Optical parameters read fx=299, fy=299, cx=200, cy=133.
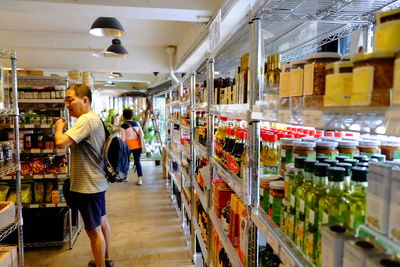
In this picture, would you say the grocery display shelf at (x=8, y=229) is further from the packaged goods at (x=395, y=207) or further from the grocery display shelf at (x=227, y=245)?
the packaged goods at (x=395, y=207)

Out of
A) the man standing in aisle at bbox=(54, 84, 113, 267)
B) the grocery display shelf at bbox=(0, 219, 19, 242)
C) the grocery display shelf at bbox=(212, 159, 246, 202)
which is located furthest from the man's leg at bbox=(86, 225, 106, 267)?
the grocery display shelf at bbox=(212, 159, 246, 202)

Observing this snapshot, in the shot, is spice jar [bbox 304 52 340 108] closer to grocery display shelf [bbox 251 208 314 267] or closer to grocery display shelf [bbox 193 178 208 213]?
grocery display shelf [bbox 251 208 314 267]

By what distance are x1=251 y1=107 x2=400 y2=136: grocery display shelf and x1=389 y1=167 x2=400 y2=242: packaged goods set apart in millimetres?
141

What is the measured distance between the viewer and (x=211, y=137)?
2496 millimetres

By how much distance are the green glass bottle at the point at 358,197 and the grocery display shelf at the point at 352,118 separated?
0.19 meters

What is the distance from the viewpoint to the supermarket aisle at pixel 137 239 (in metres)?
3.28

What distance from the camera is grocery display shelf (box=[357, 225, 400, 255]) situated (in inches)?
27.1

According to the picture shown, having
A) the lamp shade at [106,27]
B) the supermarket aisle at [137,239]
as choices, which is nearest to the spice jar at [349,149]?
the supermarket aisle at [137,239]

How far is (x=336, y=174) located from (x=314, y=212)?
0.53 ft

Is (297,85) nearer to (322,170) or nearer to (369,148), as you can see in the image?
(322,170)

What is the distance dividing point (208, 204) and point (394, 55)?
201 cm

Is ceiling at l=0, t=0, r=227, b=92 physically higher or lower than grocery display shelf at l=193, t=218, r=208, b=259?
higher

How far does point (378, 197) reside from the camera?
75 cm

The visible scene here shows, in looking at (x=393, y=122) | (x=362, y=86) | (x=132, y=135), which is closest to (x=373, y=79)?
(x=362, y=86)
